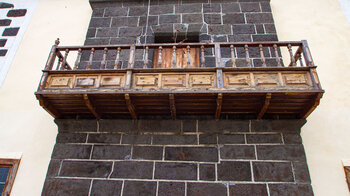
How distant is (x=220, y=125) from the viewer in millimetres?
4676

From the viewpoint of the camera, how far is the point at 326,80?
17.5ft

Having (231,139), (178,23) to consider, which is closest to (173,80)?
(231,139)

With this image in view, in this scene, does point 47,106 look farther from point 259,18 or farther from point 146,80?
point 259,18

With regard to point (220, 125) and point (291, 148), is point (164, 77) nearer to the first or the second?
point (220, 125)

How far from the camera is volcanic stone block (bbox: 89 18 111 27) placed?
645 centimetres

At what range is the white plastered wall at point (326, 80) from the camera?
437 cm

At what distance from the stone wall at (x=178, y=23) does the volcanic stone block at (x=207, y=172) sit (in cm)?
227

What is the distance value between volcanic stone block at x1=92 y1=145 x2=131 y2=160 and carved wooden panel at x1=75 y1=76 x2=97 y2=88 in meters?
1.14

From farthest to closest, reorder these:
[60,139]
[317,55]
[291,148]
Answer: [317,55] → [60,139] → [291,148]

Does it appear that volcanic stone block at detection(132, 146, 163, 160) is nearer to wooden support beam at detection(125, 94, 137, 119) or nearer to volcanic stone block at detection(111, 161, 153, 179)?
volcanic stone block at detection(111, 161, 153, 179)

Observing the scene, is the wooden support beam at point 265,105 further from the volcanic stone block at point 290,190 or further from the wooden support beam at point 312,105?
the volcanic stone block at point 290,190

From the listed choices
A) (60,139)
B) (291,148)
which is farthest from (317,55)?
→ (60,139)

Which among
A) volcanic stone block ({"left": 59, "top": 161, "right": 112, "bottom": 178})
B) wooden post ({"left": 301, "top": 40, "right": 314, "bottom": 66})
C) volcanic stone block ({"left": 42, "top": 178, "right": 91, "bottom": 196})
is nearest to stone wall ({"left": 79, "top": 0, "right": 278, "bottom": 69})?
wooden post ({"left": 301, "top": 40, "right": 314, "bottom": 66})

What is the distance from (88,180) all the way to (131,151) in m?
0.86
